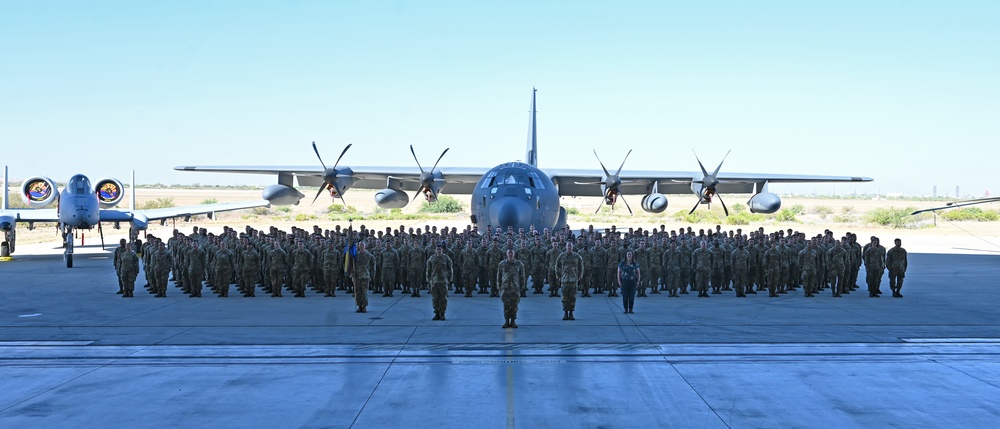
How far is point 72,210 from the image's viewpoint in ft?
81.8

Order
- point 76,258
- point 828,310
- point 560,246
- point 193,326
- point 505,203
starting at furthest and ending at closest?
point 76,258 < point 505,203 < point 560,246 < point 828,310 < point 193,326

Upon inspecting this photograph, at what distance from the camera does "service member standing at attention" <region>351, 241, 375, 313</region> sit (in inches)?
535

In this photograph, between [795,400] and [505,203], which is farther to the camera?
[505,203]

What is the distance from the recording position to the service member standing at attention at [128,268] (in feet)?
51.8

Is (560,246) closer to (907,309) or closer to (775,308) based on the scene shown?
(775,308)

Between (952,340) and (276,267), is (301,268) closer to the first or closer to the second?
(276,267)

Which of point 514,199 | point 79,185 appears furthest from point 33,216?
point 514,199

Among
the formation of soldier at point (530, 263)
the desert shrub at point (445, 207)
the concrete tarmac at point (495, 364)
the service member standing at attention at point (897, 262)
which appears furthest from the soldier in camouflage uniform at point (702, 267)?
the desert shrub at point (445, 207)

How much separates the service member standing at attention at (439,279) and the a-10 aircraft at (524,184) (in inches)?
322

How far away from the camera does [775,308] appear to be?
1448cm

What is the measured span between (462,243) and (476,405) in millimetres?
10171

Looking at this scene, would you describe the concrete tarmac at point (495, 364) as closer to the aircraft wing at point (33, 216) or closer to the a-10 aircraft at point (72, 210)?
the a-10 aircraft at point (72, 210)

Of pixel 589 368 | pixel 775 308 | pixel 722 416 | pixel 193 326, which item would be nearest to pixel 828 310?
pixel 775 308

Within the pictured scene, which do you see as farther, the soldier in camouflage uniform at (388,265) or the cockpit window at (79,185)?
the cockpit window at (79,185)
